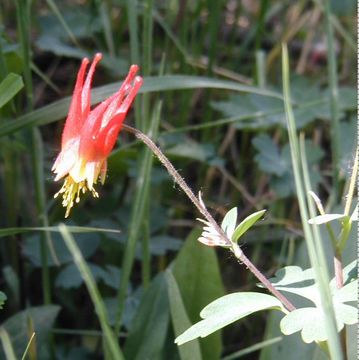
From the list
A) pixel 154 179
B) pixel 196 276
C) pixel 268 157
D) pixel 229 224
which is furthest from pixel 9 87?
pixel 268 157

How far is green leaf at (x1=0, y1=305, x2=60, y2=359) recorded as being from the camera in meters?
1.59

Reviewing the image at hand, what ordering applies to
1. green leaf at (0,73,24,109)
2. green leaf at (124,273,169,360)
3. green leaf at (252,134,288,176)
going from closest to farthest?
green leaf at (0,73,24,109)
green leaf at (124,273,169,360)
green leaf at (252,134,288,176)

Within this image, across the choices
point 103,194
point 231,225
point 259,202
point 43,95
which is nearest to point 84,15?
point 43,95

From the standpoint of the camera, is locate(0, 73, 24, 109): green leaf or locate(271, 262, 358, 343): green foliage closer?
locate(271, 262, 358, 343): green foliage

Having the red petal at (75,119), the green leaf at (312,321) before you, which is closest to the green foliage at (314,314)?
the green leaf at (312,321)

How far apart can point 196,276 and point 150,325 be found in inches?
5.8

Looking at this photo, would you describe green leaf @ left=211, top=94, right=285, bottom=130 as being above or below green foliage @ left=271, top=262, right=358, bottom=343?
above

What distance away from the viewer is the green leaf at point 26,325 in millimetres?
1589

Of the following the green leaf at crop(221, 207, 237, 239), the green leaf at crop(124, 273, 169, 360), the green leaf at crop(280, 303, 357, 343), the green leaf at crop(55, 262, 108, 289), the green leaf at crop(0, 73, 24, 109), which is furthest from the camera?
the green leaf at crop(55, 262, 108, 289)

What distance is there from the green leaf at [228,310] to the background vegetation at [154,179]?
0.14 metres

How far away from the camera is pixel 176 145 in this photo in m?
2.08

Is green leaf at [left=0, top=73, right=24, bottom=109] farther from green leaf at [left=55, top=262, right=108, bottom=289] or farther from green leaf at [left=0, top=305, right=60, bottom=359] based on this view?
green leaf at [left=55, top=262, right=108, bottom=289]

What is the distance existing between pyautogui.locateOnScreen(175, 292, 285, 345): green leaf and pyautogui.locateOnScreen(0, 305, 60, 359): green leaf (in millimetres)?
649

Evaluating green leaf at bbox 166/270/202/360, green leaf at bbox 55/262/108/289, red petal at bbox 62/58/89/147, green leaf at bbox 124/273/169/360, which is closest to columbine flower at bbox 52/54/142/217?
red petal at bbox 62/58/89/147
